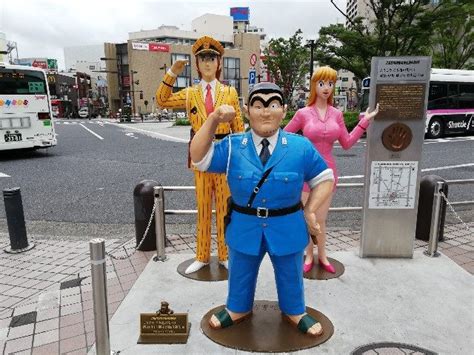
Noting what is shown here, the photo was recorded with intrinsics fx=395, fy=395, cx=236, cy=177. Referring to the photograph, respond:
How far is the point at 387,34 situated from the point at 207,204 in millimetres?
16513

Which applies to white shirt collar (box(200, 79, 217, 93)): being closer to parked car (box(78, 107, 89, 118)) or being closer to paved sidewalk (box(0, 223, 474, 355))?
paved sidewalk (box(0, 223, 474, 355))

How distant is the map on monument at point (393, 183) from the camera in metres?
4.21

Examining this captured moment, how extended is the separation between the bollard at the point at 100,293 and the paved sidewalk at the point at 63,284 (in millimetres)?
435

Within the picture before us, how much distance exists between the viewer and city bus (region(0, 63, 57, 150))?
11.4 meters

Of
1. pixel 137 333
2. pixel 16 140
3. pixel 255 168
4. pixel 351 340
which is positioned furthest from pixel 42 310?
pixel 16 140

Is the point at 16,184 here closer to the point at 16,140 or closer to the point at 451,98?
the point at 16,140

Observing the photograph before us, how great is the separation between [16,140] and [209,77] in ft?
34.1

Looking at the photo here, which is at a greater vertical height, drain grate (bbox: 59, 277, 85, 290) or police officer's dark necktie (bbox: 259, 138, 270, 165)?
police officer's dark necktie (bbox: 259, 138, 270, 165)

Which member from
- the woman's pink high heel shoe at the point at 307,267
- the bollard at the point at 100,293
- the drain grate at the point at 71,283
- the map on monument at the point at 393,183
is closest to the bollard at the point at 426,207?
the map on monument at the point at 393,183

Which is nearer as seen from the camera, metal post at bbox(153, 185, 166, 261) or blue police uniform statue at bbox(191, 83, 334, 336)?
blue police uniform statue at bbox(191, 83, 334, 336)

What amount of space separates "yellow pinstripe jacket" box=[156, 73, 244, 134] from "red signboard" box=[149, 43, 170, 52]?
182ft

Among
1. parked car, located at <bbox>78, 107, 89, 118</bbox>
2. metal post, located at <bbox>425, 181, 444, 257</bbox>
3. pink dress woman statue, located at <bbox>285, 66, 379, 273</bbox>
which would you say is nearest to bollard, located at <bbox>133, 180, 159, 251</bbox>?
pink dress woman statue, located at <bbox>285, 66, 379, 273</bbox>

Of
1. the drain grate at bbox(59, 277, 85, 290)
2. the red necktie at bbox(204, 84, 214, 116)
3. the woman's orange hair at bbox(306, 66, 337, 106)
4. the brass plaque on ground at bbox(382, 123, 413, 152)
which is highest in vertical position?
the woman's orange hair at bbox(306, 66, 337, 106)

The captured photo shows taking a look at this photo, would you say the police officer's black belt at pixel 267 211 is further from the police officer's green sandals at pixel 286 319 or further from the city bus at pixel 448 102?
the city bus at pixel 448 102
